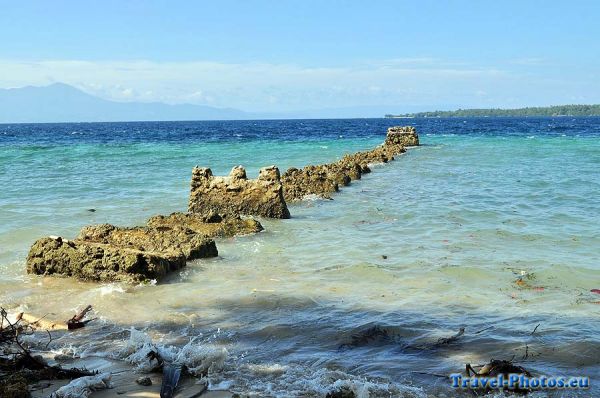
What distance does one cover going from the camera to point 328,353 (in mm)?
5617

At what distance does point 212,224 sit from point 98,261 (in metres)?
3.49

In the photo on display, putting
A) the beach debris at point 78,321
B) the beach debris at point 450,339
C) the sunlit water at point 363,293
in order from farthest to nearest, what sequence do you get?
the beach debris at point 78,321, the beach debris at point 450,339, the sunlit water at point 363,293

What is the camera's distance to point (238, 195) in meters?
13.9

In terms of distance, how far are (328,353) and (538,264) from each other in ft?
15.9

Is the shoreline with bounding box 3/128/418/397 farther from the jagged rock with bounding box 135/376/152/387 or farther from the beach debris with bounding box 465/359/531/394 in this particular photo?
the beach debris with bounding box 465/359/531/394

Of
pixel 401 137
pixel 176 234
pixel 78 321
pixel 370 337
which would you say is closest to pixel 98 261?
pixel 176 234

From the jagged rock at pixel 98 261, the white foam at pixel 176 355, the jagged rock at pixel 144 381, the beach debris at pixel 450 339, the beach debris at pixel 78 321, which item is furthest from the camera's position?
the jagged rock at pixel 98 261

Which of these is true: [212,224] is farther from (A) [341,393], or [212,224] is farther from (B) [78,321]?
(A) [341,393]

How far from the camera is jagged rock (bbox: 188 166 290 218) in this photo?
13.4 m

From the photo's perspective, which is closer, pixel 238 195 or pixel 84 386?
pixel 84 386

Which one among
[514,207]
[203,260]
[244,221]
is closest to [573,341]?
[203,260]

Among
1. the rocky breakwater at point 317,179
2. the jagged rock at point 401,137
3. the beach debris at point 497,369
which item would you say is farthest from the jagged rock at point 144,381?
the jagged rock at point 401,137

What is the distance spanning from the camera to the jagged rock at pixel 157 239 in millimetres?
9320

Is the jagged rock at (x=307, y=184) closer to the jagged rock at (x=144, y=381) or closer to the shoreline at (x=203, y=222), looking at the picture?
the shoreline at (x=203, y=222)
